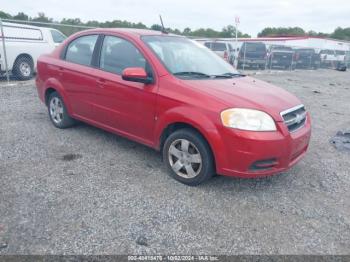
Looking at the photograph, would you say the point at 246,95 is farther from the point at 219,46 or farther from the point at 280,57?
the point at 280,57

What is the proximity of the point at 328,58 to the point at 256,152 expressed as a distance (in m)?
28.9

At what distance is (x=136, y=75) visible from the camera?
374cm

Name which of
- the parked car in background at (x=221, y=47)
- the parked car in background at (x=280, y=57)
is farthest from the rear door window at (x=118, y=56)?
the parked car in background at (x=280, y=57)

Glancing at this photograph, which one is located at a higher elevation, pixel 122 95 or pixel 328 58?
pixel 328 58

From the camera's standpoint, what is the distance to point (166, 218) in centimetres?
307

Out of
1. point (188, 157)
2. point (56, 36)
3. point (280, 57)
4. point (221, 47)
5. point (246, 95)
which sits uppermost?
point (56, 36)

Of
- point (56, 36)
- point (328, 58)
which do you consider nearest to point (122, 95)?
point (56, 36)

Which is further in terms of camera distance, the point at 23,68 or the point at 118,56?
the point at 23,68

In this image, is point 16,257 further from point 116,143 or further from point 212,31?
point 212,31

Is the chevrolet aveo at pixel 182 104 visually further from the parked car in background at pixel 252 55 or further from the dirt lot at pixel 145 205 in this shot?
the parked car in background at pixel 252 55

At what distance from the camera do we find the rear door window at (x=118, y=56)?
411cm

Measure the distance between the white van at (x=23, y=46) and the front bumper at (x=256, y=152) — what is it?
8786 mm

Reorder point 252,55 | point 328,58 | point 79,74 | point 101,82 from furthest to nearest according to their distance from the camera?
point 328,58
point 252,55
point 79,74
point 101,82

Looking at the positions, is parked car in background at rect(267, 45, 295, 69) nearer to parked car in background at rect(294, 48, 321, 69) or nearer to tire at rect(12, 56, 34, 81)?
parked car in background at rect(294, 48, 321, 69)
